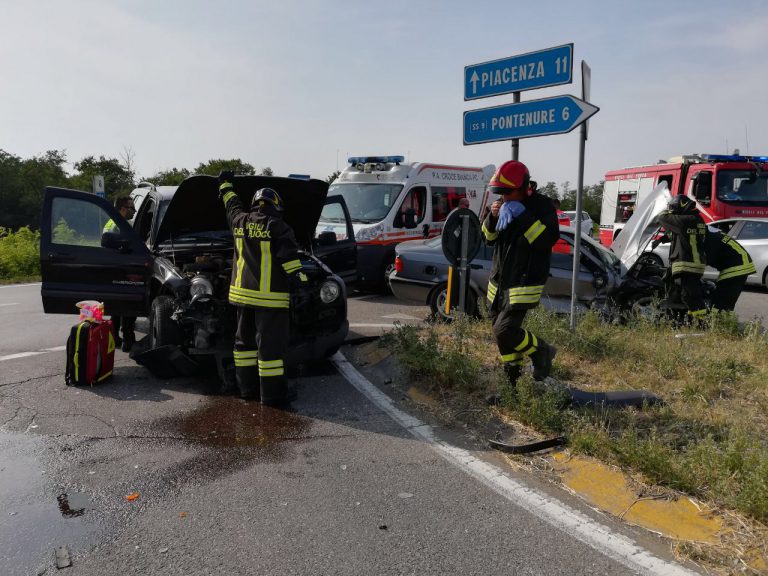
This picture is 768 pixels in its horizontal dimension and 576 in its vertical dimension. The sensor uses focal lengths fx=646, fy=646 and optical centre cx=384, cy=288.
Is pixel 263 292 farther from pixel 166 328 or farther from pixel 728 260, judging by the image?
pixel 728 260

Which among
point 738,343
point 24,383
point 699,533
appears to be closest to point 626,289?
point 738,343

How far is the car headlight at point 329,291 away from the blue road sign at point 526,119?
2423mm

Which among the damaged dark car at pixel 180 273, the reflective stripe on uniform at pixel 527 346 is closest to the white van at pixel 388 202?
the damaged dark car at pixel 180 273

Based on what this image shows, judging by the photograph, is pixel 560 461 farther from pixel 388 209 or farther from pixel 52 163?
pixel 52 163

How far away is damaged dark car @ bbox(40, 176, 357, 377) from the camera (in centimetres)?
568

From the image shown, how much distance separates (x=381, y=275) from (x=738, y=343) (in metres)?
6.42

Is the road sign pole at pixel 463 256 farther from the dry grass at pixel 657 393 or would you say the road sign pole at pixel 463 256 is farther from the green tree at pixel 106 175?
the green tree at pixel 106 175

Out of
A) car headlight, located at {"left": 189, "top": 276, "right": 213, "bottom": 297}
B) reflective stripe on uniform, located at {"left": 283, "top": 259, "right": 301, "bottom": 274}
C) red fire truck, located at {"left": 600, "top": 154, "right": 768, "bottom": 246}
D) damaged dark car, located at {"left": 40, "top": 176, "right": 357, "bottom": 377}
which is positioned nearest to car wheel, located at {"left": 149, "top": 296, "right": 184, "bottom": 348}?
damaged dark car, located at {"left": 40, "top": 176, "right": 357, "bottom": 377}

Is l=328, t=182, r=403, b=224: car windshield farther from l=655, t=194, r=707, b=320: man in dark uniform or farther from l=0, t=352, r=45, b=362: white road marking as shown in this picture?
l=0, t=352, r=45, b=362: white road marking

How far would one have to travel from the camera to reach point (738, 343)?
661 cm

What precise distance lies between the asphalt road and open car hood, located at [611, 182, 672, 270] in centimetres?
480

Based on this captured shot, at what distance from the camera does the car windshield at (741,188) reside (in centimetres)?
1445

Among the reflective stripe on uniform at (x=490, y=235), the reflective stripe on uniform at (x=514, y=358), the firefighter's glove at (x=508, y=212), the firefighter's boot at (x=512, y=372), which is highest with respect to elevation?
the firefighter's glove at (x=508, y=212)

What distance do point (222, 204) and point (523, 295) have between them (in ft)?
10.9
